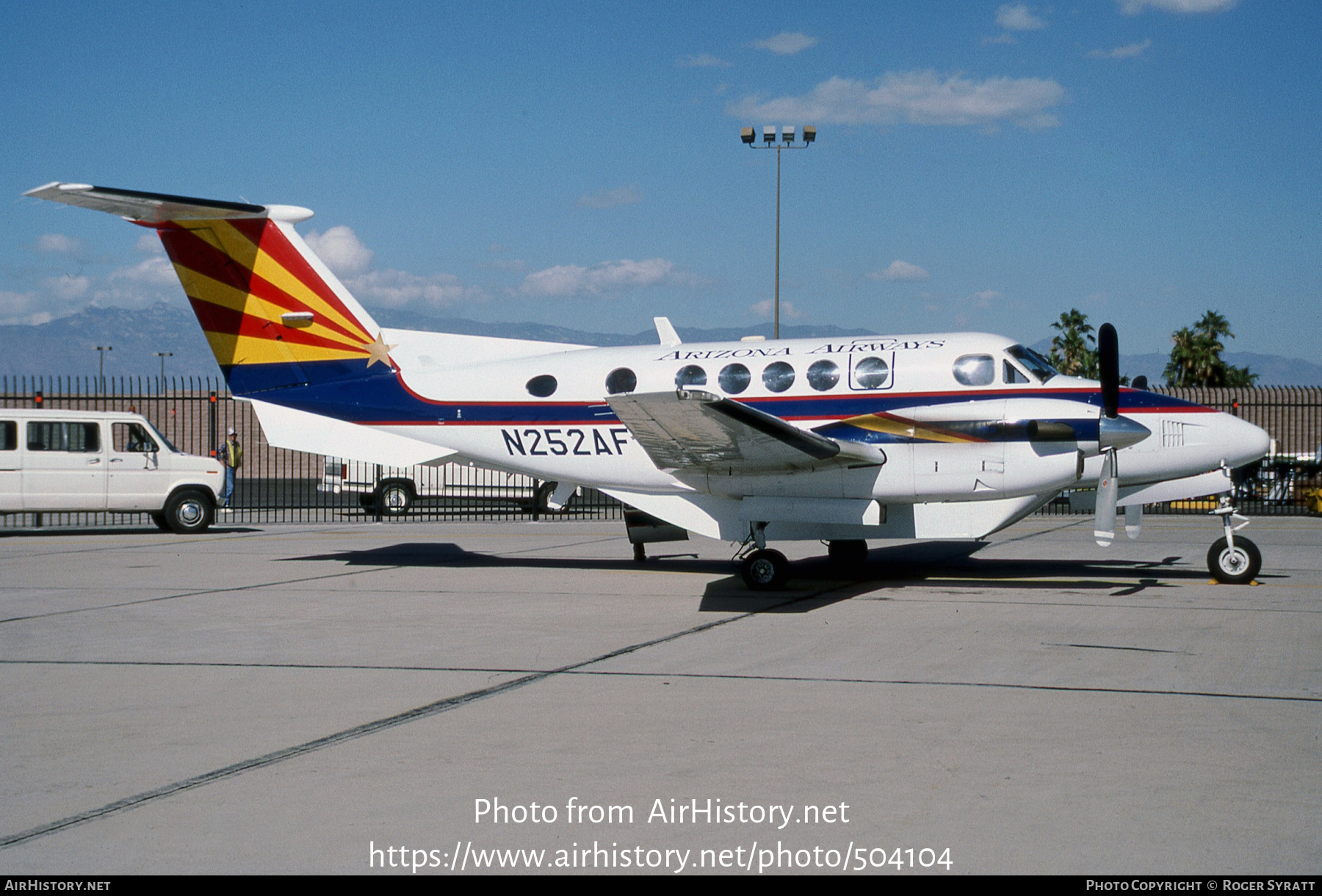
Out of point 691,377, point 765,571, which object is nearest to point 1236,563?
point 765,571

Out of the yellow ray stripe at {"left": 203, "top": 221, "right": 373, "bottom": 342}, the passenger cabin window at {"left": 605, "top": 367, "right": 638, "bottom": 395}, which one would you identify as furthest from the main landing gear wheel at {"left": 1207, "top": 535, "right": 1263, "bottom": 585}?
the yellow ray stripe at {"left": 203, "top": 221, "right": 373, "bottom": 342}

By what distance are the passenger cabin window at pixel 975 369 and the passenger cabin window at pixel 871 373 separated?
794 mm

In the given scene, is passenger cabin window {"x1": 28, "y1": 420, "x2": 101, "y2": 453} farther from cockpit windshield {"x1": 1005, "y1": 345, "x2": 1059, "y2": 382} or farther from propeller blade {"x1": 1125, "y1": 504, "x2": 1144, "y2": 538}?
propeller blade {"x1": 1125, "y1": 504, "x2": 1144, "y2": 538}

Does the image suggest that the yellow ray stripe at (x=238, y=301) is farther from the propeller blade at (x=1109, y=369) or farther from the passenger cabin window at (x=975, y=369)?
the propeller blade at (x=1109, y=369)

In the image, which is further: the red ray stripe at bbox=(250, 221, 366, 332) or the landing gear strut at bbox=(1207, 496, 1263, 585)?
the red ray stripe at bbox=(250, 221, 366, 332)

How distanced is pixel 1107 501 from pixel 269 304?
10768mm

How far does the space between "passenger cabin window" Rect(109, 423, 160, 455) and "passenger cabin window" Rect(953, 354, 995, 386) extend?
14962 mm

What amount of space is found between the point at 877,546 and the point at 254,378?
9971mm

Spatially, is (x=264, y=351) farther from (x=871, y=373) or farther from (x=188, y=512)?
(x=871, y=373)

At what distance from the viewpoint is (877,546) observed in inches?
690

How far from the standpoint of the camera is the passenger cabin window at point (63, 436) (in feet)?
61.4

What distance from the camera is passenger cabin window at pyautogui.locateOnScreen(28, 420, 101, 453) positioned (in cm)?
1872

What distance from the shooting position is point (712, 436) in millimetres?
10773

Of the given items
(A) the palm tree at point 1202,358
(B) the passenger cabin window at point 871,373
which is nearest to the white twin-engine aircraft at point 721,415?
(B) the passenger cabin window at point 871,373
